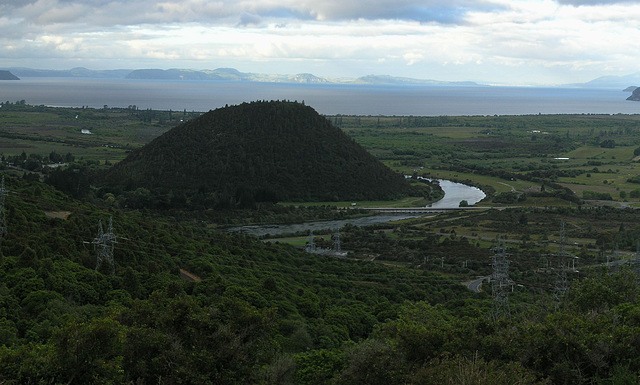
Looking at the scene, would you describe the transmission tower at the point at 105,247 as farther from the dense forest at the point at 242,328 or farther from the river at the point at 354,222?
the river at the point at 354,222

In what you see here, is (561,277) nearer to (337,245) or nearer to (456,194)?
(337,245)

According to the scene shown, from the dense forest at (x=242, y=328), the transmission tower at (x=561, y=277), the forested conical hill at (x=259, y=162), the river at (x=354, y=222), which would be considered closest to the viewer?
the dense forest at (x=242, y=328)

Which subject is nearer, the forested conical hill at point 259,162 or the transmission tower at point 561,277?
the transmission tower at point 561,277

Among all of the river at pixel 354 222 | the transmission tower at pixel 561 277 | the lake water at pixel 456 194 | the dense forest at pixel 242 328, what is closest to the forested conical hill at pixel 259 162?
the lake water at pixel 456 194

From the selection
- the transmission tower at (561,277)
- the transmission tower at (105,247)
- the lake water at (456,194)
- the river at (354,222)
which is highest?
the transmission tower at (105,247)

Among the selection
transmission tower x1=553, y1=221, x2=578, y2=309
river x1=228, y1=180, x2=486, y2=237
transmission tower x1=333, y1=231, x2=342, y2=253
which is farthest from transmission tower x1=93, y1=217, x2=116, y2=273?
→ river x1=228, y1=180, x2=486, y2=237

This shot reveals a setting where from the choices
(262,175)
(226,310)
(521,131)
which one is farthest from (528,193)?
(521,131)

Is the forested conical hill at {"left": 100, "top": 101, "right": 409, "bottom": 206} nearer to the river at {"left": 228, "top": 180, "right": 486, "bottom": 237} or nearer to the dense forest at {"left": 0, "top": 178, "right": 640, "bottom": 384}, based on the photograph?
the river at {"left": 228, "top": 180, "right": 486, "bottom": 237}

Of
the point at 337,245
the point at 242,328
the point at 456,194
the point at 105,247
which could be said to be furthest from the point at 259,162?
the point at 242,328

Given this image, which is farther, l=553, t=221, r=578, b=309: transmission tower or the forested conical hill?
the forested conical hill
